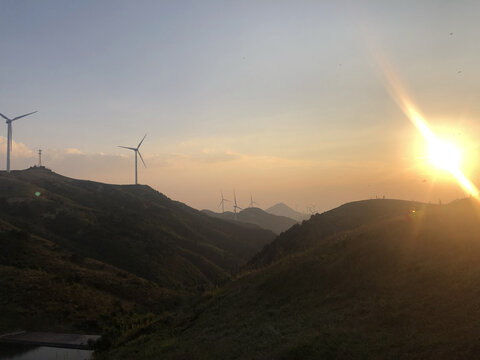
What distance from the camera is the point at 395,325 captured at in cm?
1350

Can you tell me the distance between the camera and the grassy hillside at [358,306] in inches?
488

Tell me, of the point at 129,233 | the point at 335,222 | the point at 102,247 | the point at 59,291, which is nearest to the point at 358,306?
the point at 59,291

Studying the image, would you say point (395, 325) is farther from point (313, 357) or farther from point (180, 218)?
point (180, 218)

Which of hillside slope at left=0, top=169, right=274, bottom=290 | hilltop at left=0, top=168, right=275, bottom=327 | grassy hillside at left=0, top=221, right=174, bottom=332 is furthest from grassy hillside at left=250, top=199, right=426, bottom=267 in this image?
hillside slope at left=0, top=169, right=274, bottom=290

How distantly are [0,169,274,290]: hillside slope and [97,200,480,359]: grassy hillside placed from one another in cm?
5299

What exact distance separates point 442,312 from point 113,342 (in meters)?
22.5

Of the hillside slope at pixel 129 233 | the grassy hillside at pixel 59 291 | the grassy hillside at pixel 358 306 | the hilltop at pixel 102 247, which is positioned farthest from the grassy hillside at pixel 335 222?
the grassy hillside at pixel 358 306

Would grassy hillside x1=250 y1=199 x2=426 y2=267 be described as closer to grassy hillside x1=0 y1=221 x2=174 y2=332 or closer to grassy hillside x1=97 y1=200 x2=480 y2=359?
grassy hillside x1=0 y1=221 x2=174 y2=332

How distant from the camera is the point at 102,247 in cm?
8894

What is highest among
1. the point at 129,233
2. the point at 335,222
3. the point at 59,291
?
the point at 335,222

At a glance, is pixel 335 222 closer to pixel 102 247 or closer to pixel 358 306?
pixel 358 306

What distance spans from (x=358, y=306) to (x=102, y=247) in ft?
268

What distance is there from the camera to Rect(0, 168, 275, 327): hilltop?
5159cm

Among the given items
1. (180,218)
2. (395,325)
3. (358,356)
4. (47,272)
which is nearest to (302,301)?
(395,325)
